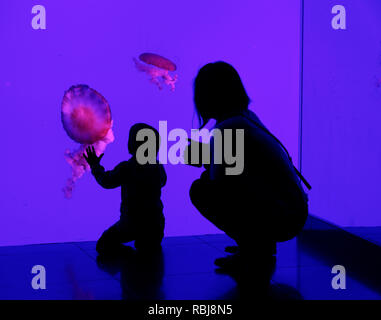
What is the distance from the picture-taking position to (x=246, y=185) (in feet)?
7.33

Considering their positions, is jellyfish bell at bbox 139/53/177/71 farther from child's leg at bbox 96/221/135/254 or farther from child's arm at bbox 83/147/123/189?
child's leg at bbox 96/221/135/254

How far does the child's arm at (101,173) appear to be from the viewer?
110 inches

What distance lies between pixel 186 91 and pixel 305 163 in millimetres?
896

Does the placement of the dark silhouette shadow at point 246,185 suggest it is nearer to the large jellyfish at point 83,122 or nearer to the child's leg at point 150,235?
the child's leg at point 150,235

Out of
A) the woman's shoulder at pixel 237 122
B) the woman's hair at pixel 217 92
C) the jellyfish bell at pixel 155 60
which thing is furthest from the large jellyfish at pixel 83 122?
the woman's shoulder at pixel 237 122

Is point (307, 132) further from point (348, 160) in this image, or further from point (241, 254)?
point (241, 254)

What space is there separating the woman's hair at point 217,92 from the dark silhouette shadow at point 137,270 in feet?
2.36

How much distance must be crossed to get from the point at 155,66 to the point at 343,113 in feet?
3.91

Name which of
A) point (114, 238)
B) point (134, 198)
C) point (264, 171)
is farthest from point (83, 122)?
point (264, 171)

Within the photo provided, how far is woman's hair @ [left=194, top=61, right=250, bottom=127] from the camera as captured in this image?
2.29 m

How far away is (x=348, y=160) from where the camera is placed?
9.81 feet

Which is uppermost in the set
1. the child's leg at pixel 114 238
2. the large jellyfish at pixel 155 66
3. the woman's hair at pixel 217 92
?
the large jellyfish at pixel 155 66

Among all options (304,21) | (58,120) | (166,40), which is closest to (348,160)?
(304,21)

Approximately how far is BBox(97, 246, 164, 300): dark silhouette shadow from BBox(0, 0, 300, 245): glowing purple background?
52 centimetres
